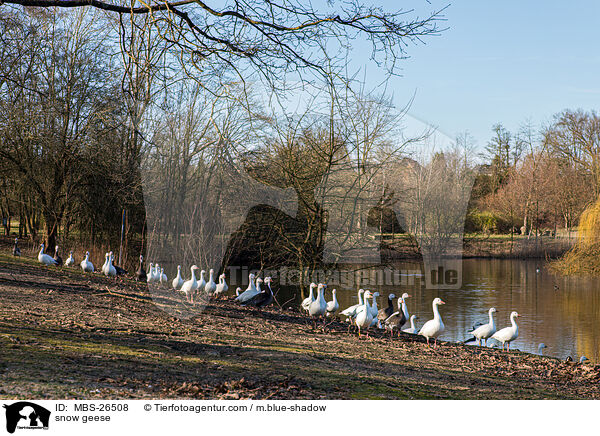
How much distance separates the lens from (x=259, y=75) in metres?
5.81

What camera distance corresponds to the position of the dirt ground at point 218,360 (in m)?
4.54

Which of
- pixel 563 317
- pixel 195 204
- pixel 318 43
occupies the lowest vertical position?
pixel 563 317

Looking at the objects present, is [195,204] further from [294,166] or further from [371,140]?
[371,140]

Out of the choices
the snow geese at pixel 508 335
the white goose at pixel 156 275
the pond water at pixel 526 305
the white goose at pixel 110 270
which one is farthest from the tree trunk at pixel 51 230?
the snow geese at pixel 508 335

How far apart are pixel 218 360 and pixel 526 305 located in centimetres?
1574

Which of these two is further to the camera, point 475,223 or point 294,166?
point 475,223

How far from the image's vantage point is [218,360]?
580 centimetres

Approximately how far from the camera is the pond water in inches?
527

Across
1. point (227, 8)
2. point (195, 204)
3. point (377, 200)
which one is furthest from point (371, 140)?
point (227, 8)

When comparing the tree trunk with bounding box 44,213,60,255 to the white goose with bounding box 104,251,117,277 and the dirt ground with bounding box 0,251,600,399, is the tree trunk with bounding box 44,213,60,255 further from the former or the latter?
the dirt ground with bounding box 0,251,600,399

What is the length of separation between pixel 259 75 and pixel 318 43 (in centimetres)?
68
